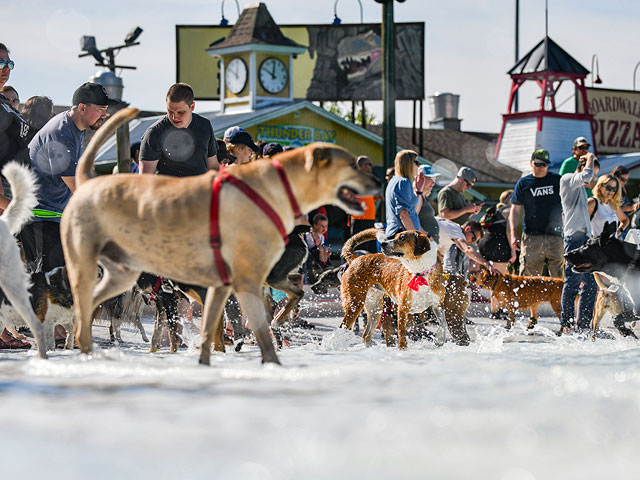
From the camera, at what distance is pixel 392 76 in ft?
41.4

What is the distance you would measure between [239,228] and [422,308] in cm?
370

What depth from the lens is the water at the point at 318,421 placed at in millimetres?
2744

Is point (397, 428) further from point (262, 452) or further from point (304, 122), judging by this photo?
point (304, 122)

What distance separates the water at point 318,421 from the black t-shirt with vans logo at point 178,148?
2.12 metres

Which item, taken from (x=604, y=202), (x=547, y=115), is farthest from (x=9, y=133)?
(x=547, y=115)

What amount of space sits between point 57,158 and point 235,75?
874 inches

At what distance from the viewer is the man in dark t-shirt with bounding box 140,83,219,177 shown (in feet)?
20.9

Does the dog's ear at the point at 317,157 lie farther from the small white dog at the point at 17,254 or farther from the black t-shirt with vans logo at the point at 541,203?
the black t-shirt with vans logo at the point at 541,203

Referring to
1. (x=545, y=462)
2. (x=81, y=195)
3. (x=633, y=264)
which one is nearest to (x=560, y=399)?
(x=545, y=462)

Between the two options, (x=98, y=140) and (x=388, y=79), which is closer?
(x=98, y=140)

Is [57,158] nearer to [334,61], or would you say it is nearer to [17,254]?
[17,254]

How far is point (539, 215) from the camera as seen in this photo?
10328 mm

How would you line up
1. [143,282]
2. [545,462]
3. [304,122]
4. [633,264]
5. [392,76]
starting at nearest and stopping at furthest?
[545,462]
[143,282]
[633,264]
[392,76]
[304,122]

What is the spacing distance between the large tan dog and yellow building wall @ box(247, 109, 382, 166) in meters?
22.0
